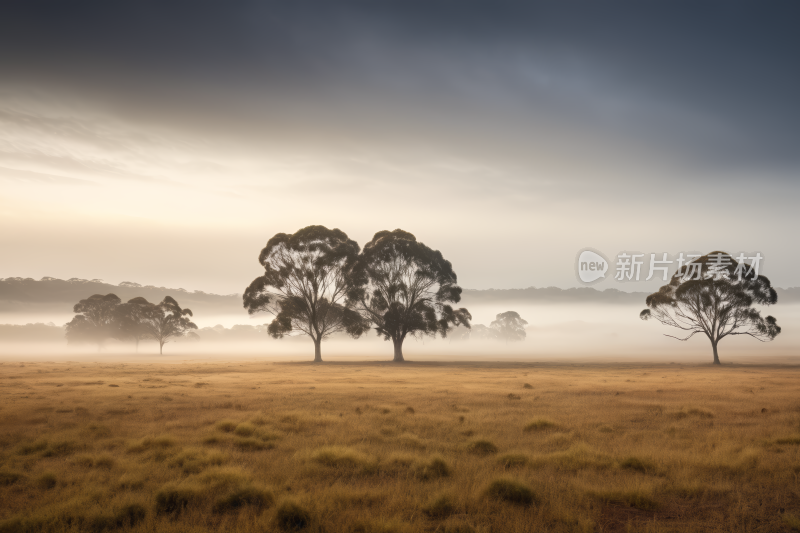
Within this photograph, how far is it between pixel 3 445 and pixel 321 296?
151ft

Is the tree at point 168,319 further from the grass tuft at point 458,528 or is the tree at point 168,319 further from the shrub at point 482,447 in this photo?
the grass tuft at point 458,528

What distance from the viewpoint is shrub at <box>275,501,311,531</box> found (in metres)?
6.71

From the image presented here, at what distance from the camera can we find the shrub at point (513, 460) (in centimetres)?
995

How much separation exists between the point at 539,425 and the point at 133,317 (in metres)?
101

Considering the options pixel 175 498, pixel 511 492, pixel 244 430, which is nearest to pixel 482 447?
pixel 511 492

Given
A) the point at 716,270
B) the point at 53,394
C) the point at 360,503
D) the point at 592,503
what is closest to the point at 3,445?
the point at 360,503

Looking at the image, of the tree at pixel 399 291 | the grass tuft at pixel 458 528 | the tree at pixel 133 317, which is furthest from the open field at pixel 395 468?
the tree at pixel 133 317

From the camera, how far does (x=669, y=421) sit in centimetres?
1515

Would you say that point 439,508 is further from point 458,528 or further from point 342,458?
point 342,458

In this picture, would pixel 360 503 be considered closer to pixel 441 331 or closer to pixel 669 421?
pixel 669 421

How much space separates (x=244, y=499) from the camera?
7637 mm

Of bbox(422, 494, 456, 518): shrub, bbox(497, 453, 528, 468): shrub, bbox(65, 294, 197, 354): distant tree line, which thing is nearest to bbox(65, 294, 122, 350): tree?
bbox(65, 294, 197, 354): distant tree line

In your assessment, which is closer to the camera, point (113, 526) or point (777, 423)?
point (113, 526)

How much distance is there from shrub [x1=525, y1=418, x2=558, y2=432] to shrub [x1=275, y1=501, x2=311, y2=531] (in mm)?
8398
